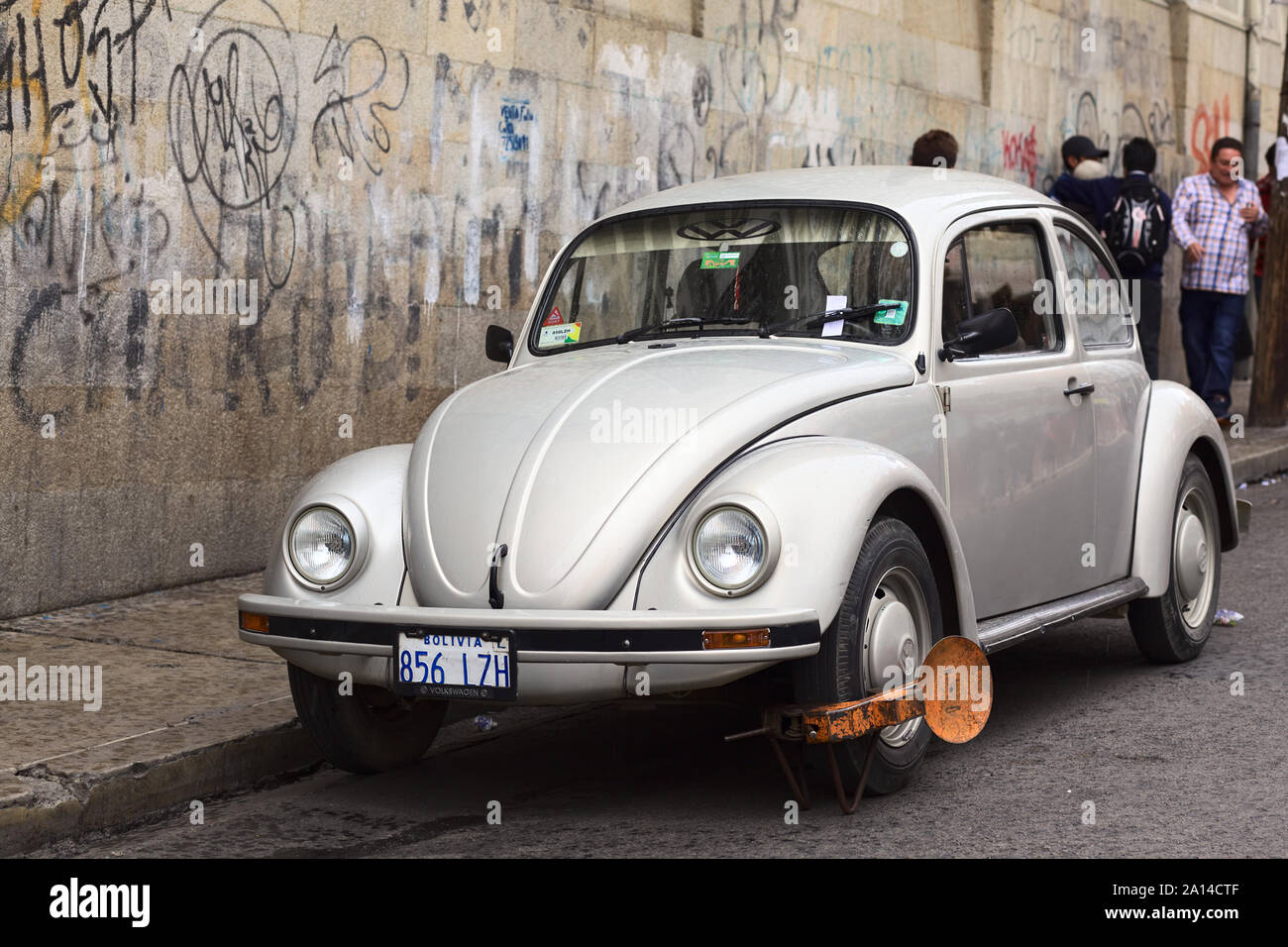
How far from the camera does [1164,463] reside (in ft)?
21.5

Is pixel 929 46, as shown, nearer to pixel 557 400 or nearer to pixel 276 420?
pixel 276 420

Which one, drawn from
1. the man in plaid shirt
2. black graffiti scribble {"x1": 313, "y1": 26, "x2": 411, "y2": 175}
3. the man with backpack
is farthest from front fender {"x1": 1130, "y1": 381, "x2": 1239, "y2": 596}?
the man in plaid shirt

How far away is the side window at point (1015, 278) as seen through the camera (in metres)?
5.96

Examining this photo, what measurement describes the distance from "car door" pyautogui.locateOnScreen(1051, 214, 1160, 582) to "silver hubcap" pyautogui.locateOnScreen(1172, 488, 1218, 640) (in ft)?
1.22

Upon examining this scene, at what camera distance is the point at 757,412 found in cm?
484

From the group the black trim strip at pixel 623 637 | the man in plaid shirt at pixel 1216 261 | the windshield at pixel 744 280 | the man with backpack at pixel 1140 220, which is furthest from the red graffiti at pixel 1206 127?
the black trim strip at pixel 623 637

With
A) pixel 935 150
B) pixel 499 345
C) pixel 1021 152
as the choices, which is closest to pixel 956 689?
pixel 499 345

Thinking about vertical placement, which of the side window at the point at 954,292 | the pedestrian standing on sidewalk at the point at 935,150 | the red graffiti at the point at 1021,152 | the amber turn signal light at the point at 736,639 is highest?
the red graffiti at the point at 1021,152

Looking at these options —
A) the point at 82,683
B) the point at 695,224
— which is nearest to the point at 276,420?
the point at 82,683

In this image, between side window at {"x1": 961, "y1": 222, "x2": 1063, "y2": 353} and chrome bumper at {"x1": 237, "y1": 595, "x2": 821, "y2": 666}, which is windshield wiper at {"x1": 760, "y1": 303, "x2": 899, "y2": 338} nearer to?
side window at {"x1": 961, "y1": 222, "x2": 1063, "y2": 353}

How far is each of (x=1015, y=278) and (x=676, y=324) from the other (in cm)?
126

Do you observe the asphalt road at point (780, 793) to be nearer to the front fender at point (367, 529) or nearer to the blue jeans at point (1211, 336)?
the front fender at point (367, 529)

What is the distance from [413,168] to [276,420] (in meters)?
1.60

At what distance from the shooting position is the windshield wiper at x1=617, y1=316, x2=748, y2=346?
18.6 ft
